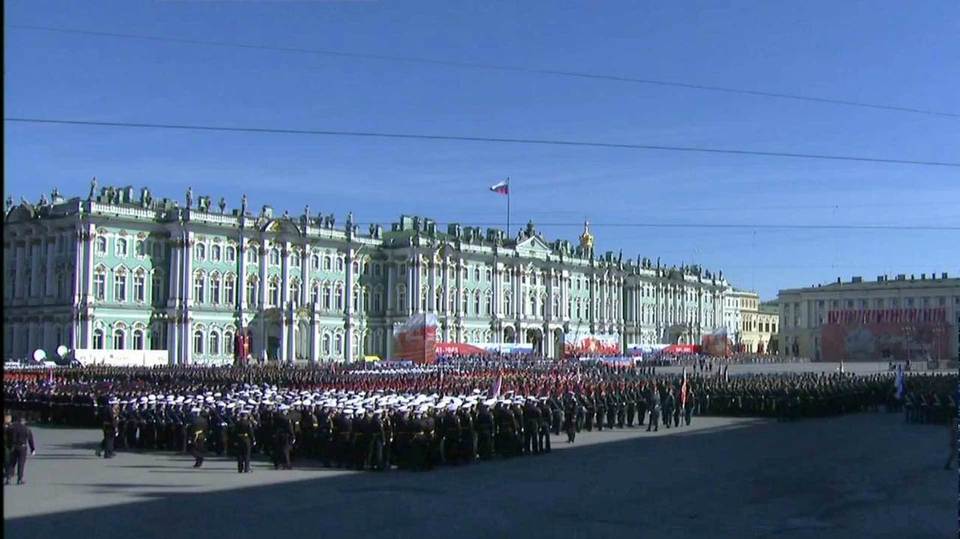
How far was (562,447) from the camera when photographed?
2139 centimetres

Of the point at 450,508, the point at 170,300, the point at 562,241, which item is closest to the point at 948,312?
the point at 562,241

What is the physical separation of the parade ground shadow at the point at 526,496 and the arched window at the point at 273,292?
1940 inches

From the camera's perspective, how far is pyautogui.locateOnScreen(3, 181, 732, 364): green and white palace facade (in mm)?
61594

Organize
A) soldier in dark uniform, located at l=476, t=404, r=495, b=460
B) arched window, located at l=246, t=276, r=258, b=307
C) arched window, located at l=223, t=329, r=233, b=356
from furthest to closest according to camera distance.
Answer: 1. arched window, located at l=246, t=276, r=258, b=307
2. arched window, located at l=223, t=329, r=233, b=356
3. soldier in dark uniform, located at l=476, t=404, r=495, b=460

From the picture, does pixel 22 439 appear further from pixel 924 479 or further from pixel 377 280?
pixel 377 280

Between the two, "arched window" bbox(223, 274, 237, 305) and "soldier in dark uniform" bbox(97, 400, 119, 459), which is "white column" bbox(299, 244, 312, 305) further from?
"soldier in dark uniform" bbox(97, 400, 119, 459)

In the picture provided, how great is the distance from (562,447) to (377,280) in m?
59.9

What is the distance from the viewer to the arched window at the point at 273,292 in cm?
7025

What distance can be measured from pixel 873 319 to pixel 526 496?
75.0m

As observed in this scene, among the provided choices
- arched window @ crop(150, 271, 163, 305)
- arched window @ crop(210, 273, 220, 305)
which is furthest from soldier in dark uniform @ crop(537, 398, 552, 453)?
arched window @ crop(210, 273, 220, 305)

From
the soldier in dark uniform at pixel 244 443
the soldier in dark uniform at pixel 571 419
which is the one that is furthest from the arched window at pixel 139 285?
the soldier in dark uniform at pixel 244 443

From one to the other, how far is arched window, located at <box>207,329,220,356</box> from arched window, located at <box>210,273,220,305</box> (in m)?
1.97

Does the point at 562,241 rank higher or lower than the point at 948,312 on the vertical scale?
higher

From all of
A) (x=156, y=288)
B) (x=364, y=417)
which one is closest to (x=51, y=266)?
(x=156, y=288)
